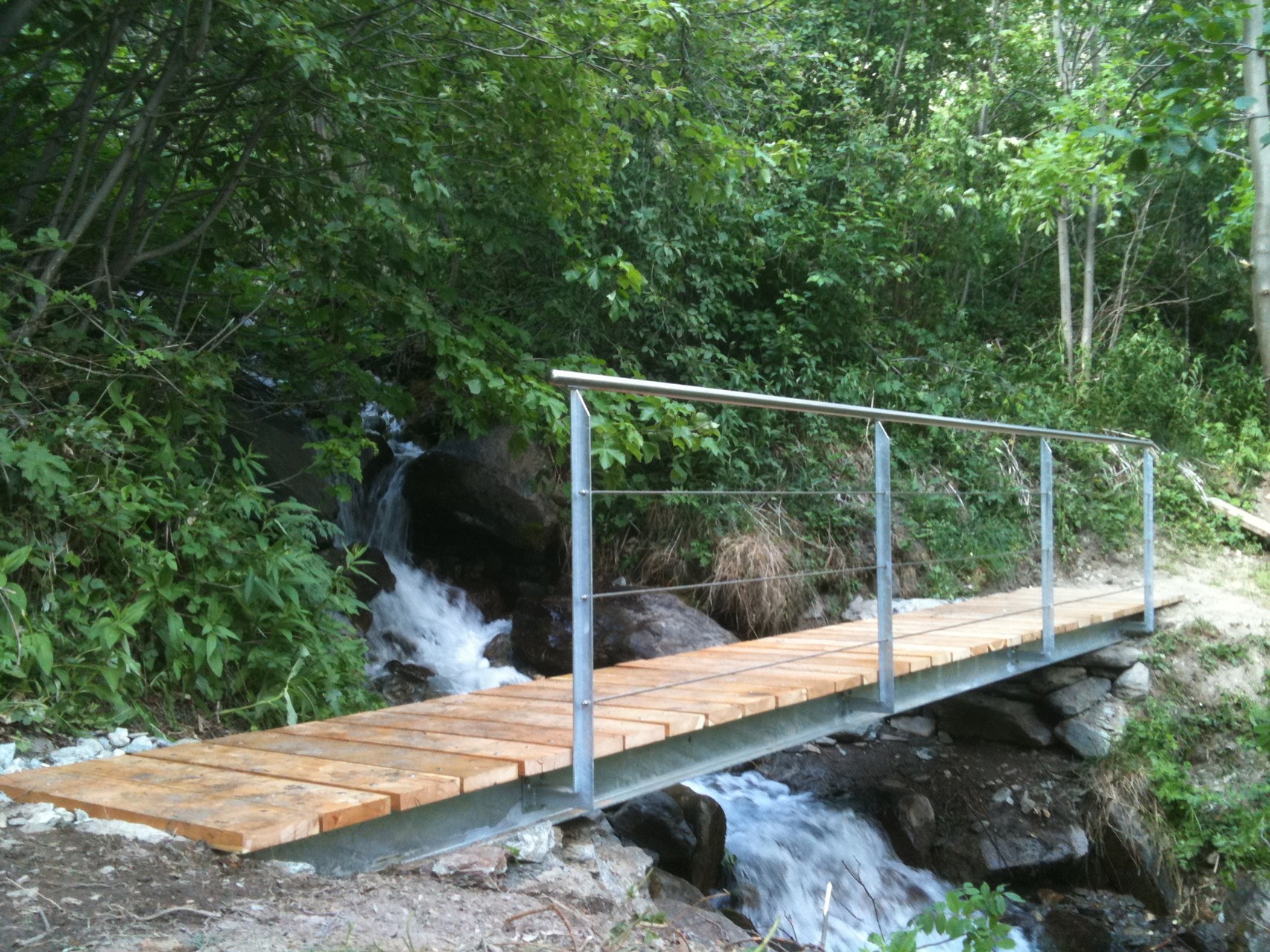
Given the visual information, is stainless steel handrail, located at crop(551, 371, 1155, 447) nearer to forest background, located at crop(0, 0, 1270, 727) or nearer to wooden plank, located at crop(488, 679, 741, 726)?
wooden plank, located at crop(488, 679, 741, 726)

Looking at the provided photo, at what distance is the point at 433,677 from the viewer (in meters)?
6.71

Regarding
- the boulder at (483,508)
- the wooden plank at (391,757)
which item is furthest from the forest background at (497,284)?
the wooden plank at (391,757)

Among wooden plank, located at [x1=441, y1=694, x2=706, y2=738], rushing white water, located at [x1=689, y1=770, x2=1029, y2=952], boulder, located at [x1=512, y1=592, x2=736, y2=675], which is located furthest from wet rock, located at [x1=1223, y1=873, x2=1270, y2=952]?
wooden plank, located at [x1=441, y1=694, x2=706, y2=738]

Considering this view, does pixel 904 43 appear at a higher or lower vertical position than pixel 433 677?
higher

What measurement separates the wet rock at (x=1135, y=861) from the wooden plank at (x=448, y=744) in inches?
158

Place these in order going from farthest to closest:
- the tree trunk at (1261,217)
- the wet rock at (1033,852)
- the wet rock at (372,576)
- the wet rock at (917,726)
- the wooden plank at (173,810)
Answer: the wet rock at (372,576) → the wet rock at (917,726) → the wet rock at (1033,852) → the tree trunk at (1261,217) → the wooden plank at (173,810)

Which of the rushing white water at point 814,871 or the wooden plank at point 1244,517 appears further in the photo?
the wooden plank at point 1244,517

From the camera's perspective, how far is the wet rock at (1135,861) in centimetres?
540

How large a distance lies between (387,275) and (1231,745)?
5.40 metres

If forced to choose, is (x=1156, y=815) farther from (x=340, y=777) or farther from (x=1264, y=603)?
(x=340, y=777)

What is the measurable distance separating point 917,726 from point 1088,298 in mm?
6467

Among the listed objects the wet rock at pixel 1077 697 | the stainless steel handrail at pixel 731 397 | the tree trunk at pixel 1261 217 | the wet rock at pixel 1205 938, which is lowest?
the wet rock at pixel 1205 938

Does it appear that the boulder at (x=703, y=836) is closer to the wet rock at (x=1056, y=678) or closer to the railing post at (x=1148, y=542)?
the wet rock at (x=1056, y=678)

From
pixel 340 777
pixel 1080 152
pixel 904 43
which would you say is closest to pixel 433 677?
pixel 340 777
